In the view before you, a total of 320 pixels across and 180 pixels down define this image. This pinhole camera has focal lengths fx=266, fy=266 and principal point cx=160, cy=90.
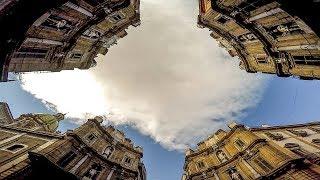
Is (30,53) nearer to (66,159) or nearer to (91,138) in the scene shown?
(66,159)

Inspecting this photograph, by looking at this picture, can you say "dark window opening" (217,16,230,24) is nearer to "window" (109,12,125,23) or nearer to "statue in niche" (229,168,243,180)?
"window" (109,12,125,23)

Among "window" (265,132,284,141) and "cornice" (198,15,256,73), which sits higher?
"cornice" (198,15,256,73)

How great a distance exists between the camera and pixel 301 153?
2714cm

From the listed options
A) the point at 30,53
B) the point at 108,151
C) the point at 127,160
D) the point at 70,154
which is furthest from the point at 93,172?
the point at 30,53

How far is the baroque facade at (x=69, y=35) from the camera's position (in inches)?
730

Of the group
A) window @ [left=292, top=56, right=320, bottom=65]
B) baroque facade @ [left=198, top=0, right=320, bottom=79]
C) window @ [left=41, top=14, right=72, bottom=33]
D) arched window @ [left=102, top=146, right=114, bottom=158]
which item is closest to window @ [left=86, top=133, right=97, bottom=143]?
arched window @ [left=102, top=146, right=114, bottom=158]

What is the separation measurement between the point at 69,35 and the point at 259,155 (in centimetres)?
2237

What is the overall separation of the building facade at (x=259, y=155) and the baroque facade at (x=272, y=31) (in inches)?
308

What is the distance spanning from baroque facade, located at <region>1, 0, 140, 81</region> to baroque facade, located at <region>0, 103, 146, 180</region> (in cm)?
738

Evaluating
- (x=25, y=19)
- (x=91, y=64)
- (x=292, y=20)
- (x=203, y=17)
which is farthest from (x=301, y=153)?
(x=25, y=19)

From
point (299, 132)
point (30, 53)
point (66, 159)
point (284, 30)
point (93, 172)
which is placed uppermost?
point (284, 30)

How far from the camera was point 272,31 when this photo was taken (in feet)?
70.2

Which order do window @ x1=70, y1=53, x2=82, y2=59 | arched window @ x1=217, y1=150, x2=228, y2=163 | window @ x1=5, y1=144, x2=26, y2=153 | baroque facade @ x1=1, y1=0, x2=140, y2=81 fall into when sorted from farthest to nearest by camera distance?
arched window @ x1=217, y1=150, x2=228, y2=163, window @ x1=70, y1=53, x2=82, y2=59, window @ x1=5, y1=144, x2=26, y2=153, baroque facade @ x1=1, y1=0, x2=140, y2=81

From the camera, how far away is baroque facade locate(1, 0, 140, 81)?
18.5 metres
